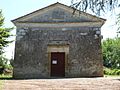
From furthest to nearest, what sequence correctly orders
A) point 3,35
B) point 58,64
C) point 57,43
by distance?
point 3,35 < point 58,64 < point 57,43

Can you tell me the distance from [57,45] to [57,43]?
0.62ft

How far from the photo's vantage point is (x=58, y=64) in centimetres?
2042

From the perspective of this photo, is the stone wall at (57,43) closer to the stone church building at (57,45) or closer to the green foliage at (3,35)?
the stone church building at (57,45)

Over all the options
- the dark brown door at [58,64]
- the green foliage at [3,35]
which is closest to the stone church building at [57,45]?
the dark brown door at [58,64]

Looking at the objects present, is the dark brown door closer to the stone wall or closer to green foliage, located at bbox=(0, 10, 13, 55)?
the stone wall

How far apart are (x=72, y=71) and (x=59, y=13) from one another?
4.65 m

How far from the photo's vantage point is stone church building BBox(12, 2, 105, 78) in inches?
770

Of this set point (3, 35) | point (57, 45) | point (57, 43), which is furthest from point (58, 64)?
point (3, 35)

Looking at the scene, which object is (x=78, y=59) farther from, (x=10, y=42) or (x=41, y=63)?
(x=10, y=42)

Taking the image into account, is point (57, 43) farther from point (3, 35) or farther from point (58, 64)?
point (3, 35)

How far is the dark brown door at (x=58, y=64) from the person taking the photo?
20203 mm

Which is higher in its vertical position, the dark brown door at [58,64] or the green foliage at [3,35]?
the green foliage at [3,35]

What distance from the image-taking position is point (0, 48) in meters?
28.5

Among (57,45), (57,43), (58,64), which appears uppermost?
(57,43)
